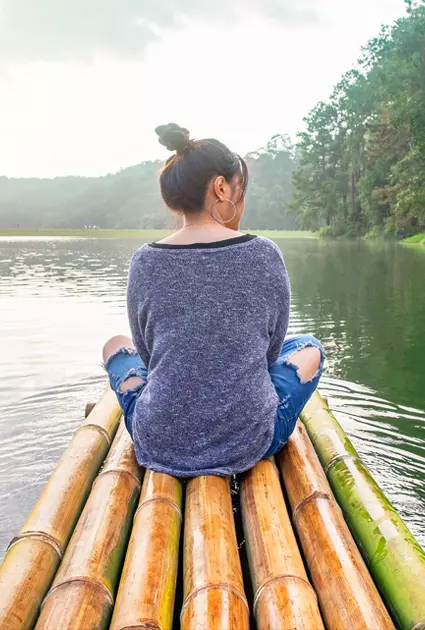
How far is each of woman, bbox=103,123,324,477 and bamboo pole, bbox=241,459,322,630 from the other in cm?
9

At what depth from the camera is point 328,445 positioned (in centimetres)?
229

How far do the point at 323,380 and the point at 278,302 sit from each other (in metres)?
3.14

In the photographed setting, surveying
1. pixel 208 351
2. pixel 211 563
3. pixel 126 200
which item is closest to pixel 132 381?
pixel 208 351

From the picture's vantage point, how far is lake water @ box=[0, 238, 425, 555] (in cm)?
316

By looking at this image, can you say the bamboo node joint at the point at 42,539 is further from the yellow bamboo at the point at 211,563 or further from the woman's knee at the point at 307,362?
the woman's knee at the point at 307,362

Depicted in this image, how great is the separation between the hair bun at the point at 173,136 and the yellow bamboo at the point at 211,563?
108 cm

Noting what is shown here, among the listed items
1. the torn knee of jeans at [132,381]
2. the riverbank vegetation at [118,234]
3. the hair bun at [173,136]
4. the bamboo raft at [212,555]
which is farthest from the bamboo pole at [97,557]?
the riverbank vegetation at [118,234]

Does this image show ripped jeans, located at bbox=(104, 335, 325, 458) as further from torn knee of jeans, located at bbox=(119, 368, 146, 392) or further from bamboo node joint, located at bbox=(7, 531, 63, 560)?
bamboo node joint, located at bbox=(7, 531, 63, 560)

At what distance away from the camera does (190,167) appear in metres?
1.84

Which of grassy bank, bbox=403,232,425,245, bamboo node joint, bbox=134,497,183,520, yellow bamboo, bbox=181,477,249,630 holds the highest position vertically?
yellow bamboo, bbox=181,477,249,630

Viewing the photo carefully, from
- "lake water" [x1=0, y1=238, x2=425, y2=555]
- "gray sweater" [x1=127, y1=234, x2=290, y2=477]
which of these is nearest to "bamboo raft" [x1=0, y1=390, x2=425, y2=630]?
"gray sweater" [x1=127, y1=234, x2=290, y2=477]

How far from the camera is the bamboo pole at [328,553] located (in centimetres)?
128

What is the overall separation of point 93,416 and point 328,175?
1793 inches

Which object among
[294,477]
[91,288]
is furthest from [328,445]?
[91,288]
